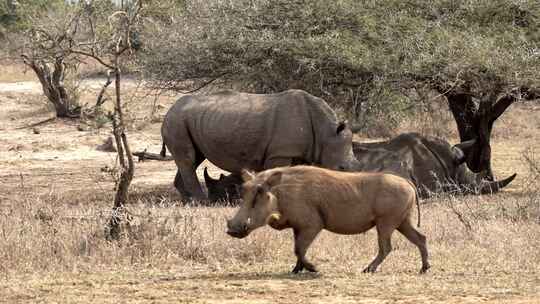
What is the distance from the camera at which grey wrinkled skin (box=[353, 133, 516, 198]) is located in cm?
1567

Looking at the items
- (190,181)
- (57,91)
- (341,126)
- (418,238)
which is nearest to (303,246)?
(418,238)

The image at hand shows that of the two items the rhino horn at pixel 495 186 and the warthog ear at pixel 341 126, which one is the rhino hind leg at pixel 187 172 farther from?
the rhino horn at pixel 495 186

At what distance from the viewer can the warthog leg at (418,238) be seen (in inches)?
366

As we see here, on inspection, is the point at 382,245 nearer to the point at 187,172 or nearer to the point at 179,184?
the point at 187,172

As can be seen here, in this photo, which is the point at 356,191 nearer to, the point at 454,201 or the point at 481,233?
the point at 481,233

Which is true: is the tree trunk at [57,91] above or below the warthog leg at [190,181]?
below

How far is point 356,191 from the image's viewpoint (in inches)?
368

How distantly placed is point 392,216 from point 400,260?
0.87 m

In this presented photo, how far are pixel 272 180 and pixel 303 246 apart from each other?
1.95 ft

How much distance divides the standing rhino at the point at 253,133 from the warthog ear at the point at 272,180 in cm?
592

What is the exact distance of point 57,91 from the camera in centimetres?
2642

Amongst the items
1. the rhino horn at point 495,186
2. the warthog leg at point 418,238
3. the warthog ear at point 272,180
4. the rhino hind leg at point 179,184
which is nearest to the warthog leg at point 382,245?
the warthog leg at point 418,238

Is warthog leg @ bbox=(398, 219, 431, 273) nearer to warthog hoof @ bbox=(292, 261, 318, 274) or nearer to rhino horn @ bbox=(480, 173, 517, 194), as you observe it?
warthog hoof @ bbox=(292, 261, 318, 274)

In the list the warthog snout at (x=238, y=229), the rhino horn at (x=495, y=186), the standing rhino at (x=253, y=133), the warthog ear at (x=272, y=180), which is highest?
the warthog ear at (x=272, y=180)
